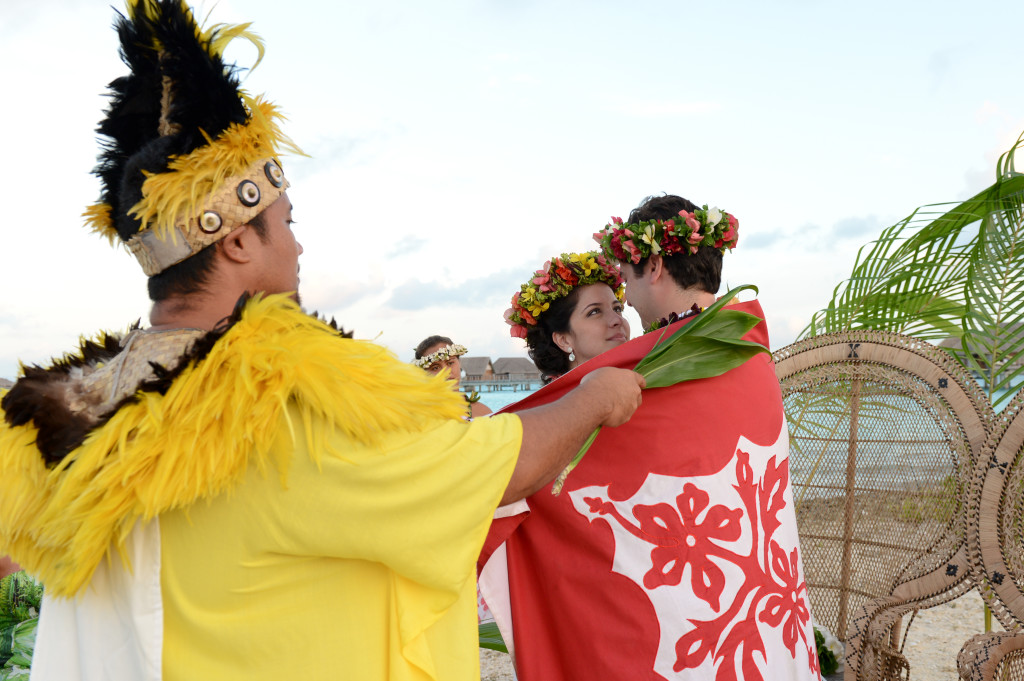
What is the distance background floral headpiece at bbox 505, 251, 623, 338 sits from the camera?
3895 millimetres

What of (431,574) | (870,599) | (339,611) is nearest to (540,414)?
(431,574)

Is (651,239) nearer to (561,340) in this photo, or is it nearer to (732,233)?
(732,233)

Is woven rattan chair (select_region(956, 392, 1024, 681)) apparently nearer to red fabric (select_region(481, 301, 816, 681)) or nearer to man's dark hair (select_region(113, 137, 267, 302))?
red fabric (select_region(481, 301, 816, 681))

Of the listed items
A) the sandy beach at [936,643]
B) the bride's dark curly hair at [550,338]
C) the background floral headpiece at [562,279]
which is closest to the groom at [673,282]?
the background floral headpiece at [562,279]

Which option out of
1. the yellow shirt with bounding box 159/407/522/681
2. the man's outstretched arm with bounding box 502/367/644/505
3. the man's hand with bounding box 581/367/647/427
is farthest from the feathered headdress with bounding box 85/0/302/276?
the man's hand with bounding box 581/367/647/427

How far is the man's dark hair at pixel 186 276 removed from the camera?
143cm

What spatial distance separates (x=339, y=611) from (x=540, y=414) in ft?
1.82

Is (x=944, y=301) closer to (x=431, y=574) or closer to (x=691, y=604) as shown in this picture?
(x=691, y=604)

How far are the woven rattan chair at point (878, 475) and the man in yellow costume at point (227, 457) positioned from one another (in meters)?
2.56

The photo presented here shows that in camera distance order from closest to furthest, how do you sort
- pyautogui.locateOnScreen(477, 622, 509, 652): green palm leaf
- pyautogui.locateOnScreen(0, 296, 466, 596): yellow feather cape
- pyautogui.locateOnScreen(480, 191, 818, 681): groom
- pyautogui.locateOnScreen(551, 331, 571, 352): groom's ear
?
pyautogui.locateOnScreen(0, 296, 466, 596): yellow feather cape, pyautogui.locateOnScreen(480, 191, 818, 681): groom, pyautogui.locateOnScreen(477, 622, 509, 652): green palm leaf, pyautogui.locateOnScreen(551, 331, 571, 352): groom's ear

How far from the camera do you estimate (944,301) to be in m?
4.02

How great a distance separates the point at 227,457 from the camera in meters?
1.23

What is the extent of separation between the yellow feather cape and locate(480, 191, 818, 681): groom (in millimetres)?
1037

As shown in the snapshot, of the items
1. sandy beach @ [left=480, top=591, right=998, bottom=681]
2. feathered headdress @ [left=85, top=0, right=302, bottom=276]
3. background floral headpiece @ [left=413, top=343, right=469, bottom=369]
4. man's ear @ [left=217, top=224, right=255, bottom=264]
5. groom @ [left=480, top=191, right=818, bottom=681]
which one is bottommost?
sandy beach @ [left=480, top=591, right=998, bottom=681]
